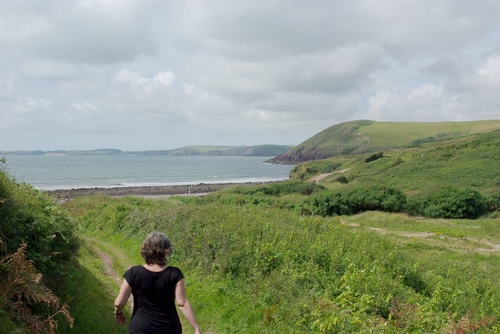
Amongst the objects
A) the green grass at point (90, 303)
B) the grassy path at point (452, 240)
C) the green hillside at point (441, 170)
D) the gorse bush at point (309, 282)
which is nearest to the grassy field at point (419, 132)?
the green hillside at point (441, 170)

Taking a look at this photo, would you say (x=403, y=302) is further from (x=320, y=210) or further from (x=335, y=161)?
(x=335, y=161)

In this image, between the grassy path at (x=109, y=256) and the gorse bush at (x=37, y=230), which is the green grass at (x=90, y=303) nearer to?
the gorse bush at (x=37, y=230)

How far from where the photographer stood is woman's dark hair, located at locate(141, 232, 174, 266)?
456cm

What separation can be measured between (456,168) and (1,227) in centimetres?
5264

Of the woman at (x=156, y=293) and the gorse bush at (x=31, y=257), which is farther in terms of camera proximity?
the gorse bush at (x=31, y=257)

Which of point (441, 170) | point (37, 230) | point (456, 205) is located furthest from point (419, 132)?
point (37, 230)

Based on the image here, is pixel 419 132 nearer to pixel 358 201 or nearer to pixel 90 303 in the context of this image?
pixel 358 201

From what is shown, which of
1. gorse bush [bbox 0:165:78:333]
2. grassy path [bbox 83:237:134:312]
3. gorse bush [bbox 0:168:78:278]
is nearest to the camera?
gorse bush [bbox 0:165:78:333]

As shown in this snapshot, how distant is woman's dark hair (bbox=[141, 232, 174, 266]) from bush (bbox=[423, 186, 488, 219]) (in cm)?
3267

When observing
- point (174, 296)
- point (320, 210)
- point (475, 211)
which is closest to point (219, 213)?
point (174, 296)

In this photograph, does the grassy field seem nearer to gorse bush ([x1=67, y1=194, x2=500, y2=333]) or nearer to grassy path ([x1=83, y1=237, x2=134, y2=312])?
grassy path ([x1=83, y1=237, x2=134, y2=312])

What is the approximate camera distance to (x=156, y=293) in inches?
175

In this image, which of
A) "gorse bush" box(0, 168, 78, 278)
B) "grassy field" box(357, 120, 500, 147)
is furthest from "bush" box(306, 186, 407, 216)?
"grassy field" box(357, 120, 500, 147)

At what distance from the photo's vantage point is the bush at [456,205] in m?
32.4
